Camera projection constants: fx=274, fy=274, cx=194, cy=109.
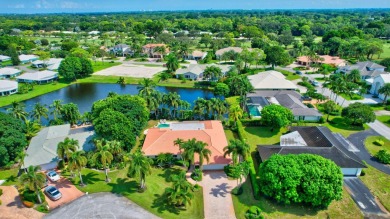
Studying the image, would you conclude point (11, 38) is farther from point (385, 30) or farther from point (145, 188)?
point (385, 30)

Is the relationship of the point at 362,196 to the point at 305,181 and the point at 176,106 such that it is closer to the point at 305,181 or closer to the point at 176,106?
the point at 305,181

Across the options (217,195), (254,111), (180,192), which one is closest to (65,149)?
(180,192)

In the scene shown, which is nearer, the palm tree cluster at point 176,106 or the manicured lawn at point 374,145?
the manicured lawn at point 374,145

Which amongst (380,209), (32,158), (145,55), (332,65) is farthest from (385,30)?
(32,158)

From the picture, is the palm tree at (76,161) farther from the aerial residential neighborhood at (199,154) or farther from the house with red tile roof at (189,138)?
the house with red tile roof at (189,138)

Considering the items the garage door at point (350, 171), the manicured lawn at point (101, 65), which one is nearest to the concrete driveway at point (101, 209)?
the garage door at point (350, 171)
